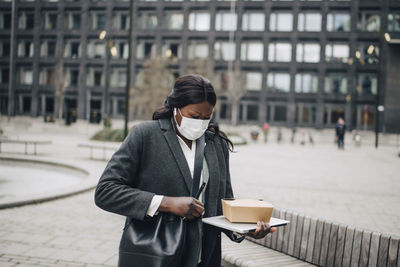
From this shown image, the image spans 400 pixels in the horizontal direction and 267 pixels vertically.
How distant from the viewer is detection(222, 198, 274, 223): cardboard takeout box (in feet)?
7.08

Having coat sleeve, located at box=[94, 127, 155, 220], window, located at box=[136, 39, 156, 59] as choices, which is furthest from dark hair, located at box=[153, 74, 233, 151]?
window, located at box=[136, 39, 156, 59]

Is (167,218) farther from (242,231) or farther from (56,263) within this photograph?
(56,263)

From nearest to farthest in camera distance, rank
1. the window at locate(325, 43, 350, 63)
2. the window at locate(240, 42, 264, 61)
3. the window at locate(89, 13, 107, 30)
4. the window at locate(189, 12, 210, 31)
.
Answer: the window at locate(325, 43, 350, 63) < the window at locate(240, 42, 264, 61) < the window at locate(189, 12, 210, 31) < the window at locate(89, 13, 107, 30)

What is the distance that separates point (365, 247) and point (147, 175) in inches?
97.2

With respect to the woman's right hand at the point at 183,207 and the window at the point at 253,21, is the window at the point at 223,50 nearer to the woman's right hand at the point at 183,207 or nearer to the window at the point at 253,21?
the window at the point at 253,21

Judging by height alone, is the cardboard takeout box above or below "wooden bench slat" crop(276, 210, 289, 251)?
above

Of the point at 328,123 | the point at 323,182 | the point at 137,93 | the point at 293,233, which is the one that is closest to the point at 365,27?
the point at 328,123

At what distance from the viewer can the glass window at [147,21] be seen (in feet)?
188

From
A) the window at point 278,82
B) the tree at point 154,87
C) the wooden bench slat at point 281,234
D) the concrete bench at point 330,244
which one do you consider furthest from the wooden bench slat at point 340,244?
the window at point 278,82

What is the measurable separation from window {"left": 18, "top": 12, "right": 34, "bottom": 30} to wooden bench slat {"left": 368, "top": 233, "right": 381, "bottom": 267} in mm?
66480

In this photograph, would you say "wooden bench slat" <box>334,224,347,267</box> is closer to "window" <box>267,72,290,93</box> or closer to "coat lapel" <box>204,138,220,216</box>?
"coat lapel" <box>204,138,220,216</box>

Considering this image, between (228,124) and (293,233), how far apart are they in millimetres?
50249

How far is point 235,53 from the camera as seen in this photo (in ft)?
178

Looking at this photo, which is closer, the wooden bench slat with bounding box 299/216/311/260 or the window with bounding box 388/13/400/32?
the wooden bench slat with bounding box 299/216/311/260
